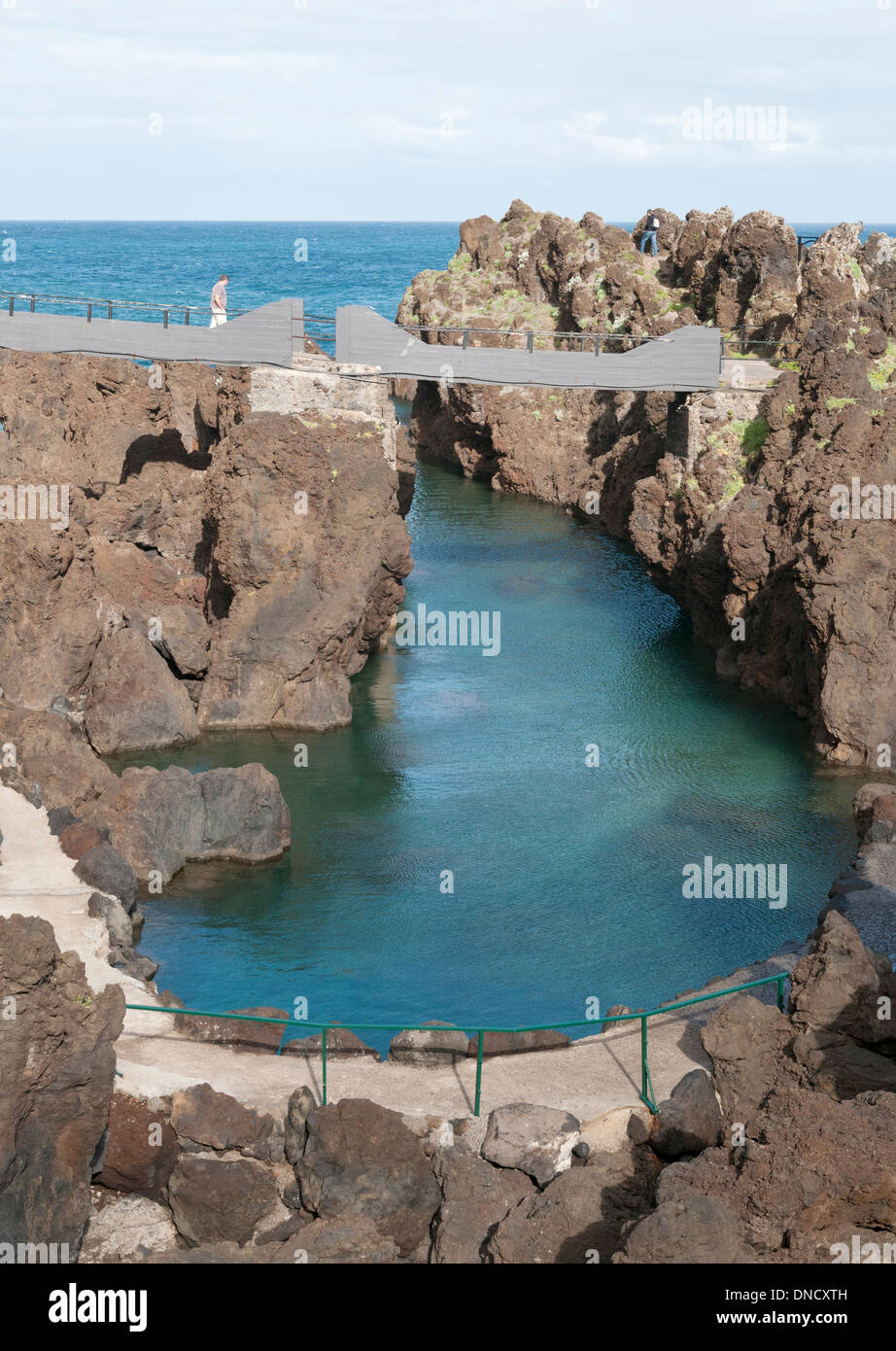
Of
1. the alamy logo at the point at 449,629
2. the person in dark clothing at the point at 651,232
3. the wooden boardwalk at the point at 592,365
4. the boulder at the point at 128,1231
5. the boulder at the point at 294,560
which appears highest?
the person in dark clothing at the point at 651,232

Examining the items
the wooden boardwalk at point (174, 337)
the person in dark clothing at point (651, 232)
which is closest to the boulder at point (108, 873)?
the wooden boardwalk at point (174, 337)

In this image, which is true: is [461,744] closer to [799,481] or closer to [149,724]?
[149,724]

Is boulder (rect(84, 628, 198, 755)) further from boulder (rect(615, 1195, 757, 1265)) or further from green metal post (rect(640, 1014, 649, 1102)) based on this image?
boulder (rect(615, 1195, 757, 1265))

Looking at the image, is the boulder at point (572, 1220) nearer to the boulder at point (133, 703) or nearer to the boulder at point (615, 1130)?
the boulder at point (615, 1130)

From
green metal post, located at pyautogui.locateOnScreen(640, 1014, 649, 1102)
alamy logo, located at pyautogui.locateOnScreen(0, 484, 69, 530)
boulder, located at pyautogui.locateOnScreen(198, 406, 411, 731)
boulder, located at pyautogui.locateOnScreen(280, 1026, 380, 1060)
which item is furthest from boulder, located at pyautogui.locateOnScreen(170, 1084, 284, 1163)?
alamy logo, located at pyautogui.locateOnScreen(0, 484, 69, 530)

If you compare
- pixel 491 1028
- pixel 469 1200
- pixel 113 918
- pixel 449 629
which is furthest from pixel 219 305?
pixel 469 1200

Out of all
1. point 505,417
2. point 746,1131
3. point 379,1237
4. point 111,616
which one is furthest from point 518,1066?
point 505,417

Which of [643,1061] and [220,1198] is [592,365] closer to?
[643,1061]
